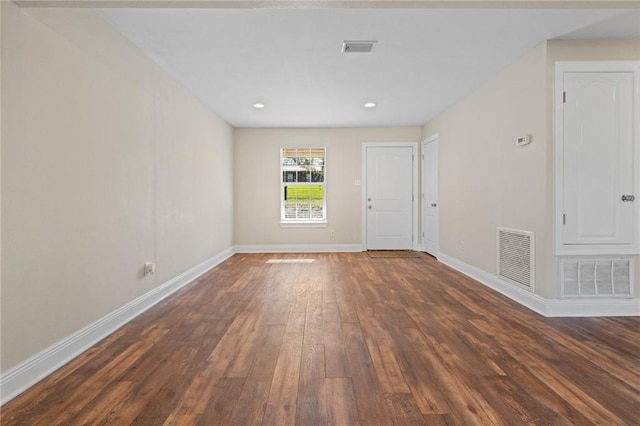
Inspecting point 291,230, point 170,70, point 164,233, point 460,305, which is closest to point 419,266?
point 460,305

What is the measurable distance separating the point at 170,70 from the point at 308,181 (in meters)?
3.40

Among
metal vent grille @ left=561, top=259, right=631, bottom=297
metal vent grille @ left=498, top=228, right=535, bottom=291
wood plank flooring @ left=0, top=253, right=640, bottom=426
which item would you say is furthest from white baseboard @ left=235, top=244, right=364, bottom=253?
metal vent grille @ left=561, top=259, right=631, bottom=297

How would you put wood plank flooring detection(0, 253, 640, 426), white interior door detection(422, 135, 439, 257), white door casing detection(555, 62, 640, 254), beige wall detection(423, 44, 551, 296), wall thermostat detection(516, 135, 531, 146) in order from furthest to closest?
white interior door detection(422, 135, 439, 257), wall thermostat detection(516, 135, 531, 146), beige wall detection(423, 44, 551, 296), white door casing detection(555, 62, 640, 254), wood plank flooring detection(0, 253, 640, 426)

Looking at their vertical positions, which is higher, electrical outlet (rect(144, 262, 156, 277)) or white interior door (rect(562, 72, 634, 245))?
white interior door (rect(562, 72, 634, 245))

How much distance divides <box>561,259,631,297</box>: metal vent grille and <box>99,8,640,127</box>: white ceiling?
1.99 metres

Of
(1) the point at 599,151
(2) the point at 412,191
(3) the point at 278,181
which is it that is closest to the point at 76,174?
(1) the point at 599,151

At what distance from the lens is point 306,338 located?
94.5 inches

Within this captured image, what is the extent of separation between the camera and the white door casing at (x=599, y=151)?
282cm

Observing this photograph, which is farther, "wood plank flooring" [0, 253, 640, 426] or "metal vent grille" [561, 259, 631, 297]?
"metal vent grille" [561, 259, 631, 297]

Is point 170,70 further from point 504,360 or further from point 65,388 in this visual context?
point 504,360

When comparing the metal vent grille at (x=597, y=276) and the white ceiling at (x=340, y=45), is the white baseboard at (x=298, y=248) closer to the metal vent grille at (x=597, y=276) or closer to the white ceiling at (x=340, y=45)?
the white ceiling at (x=340, y=45)

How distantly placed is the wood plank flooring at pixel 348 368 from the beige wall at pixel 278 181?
306cm

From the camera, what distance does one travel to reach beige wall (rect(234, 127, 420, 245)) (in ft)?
20.7

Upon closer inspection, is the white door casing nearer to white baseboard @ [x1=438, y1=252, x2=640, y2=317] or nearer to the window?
white baseboard @ [x1=438, y1=252, x2=640, y2=317]
